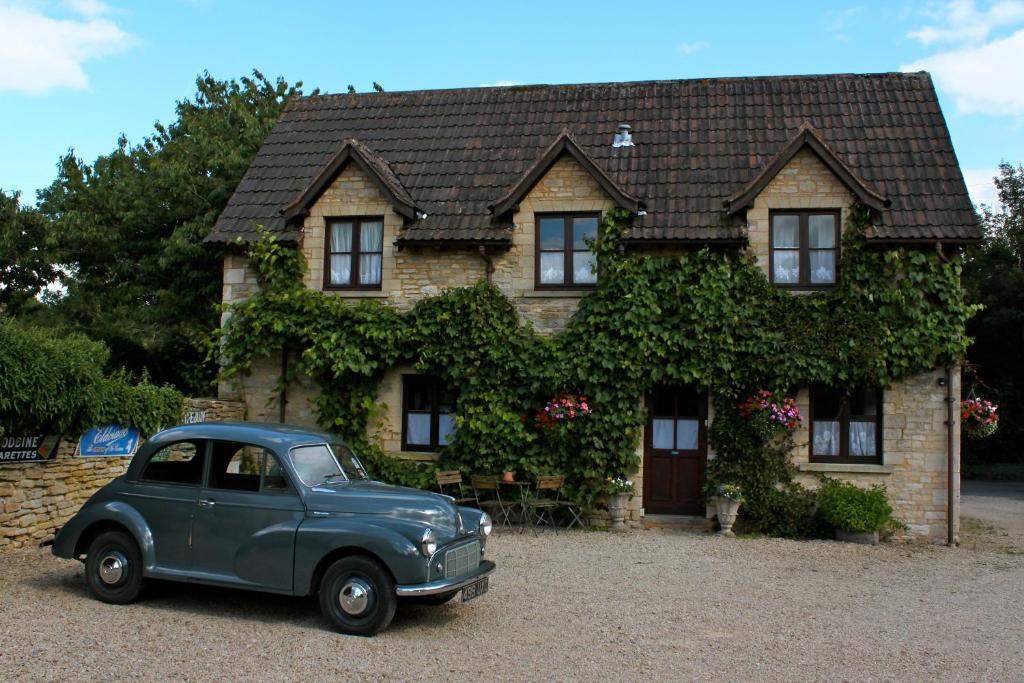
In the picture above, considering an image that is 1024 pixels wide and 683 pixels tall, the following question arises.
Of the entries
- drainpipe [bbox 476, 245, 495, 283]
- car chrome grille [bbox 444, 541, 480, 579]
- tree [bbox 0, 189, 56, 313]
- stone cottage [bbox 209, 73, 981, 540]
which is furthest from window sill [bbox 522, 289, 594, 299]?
tree [bbox 0, 189, 56, 313]

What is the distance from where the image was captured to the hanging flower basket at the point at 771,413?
44.5 ft

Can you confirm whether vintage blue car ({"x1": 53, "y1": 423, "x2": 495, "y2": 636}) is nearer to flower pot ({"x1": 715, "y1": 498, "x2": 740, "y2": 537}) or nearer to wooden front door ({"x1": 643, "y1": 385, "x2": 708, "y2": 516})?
flower pot ({"x1": 715, "y1": 498, "x2": 740, "y2": 537})

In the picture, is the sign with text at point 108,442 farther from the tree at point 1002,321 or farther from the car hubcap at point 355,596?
the tree at point 1002,321

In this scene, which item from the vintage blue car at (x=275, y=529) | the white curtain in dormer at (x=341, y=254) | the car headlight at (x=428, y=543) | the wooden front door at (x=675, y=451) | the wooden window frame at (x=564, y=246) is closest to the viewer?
the car headlight at (x=428, y=543)

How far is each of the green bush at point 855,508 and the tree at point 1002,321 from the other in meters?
17.7

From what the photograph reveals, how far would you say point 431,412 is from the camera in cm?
1527

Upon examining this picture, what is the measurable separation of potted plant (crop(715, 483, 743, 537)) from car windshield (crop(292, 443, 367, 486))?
684 cm

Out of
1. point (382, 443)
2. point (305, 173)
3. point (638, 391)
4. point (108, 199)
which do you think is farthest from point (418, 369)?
point (108, 199)

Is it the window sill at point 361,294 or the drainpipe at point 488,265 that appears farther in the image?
the window sill at point 361,294

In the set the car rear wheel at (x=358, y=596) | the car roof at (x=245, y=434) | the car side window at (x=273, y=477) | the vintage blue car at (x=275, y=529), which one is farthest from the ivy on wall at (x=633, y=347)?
the car rear wheel at (x=358, y=596)

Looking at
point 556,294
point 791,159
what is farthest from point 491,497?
point 791,159

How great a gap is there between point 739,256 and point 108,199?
58.0 ft

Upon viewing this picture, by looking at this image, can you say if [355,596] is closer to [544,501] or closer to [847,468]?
[544,501]

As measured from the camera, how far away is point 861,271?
13766 mm
